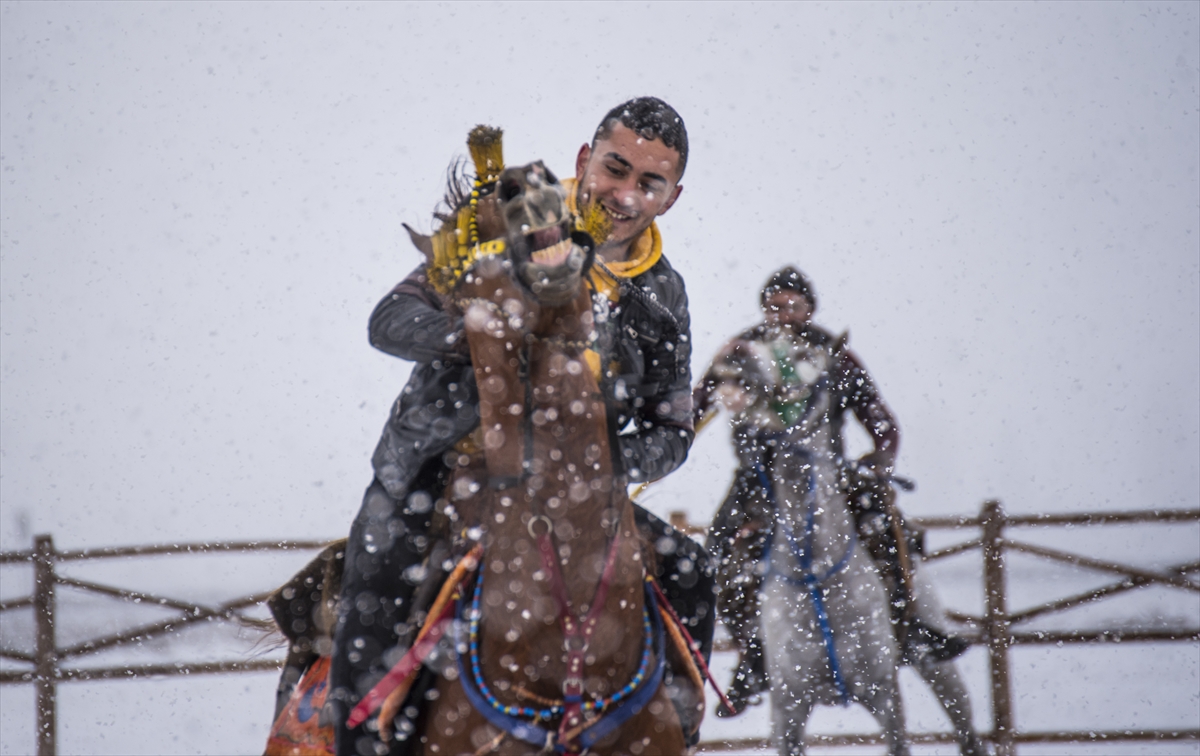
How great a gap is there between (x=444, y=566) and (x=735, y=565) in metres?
2.84

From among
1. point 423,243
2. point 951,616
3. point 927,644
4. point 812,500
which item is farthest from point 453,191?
point 951,616

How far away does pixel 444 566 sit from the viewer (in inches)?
81.0

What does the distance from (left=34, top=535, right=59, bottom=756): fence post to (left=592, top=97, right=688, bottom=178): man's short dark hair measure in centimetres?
503

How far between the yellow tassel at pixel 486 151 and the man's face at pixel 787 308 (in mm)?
3194

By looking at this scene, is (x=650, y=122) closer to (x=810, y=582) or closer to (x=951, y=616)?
(x=810, y=582)

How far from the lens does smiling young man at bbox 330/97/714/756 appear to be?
2.15 m

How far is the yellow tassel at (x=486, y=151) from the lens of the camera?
193cm

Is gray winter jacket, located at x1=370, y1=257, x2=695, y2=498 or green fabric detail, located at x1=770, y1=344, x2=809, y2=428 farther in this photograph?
green fabric detail, located at x1=770, y1=344, x2=809, y2=428

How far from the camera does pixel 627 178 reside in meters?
2.57

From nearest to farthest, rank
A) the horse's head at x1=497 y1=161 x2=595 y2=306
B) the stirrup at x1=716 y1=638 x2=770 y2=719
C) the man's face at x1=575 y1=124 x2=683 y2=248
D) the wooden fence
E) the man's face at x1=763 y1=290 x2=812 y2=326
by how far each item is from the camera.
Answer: the horse's head at x1=497 y1=161 x2=595 y2=306
the man's face at x1=575 y1=124 x2=683 y2=248
the stirrup at x1=716 y1=638 x2=770 y2=719
the man's face at x1=763 y1=290 x2=812 y2=326
the wooden fence

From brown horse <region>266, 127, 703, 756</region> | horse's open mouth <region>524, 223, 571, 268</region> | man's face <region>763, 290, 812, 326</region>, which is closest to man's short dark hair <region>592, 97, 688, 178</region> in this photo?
brown horse <region>266, 127, 703, 756</region>

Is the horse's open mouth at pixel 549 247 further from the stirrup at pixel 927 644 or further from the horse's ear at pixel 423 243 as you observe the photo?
the stirrup at pixel 927 644

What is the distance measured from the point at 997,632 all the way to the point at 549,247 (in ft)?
17.0

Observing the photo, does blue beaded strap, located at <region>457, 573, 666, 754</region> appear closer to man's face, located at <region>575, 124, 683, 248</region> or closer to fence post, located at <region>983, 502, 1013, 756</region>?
man's face, located at <region>575, 124, 683, 248</region>
